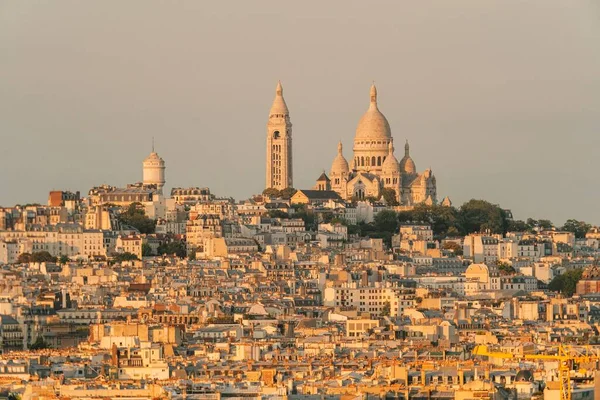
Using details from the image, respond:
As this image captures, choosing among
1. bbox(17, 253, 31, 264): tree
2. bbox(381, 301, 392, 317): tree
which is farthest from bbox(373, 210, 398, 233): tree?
bbox(381, 301, 392, 317): tree

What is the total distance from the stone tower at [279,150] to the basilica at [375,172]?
6.92ft

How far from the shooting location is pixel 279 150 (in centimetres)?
17038

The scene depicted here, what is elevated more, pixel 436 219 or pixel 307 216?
pixel 307 216

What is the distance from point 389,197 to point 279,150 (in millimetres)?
8327

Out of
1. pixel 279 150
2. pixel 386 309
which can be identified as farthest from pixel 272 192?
pixel 386 309

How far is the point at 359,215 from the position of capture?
159 m

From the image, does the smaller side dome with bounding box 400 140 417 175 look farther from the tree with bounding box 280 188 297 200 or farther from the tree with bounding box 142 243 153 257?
the tree with bounding box 142 243 153 257

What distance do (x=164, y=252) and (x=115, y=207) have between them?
11487 millimetres

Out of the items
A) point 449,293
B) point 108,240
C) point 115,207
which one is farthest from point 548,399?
point 115,207

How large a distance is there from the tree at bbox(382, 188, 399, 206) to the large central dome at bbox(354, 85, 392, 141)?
891 centimetres

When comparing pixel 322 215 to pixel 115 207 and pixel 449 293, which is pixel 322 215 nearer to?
pixel 115 207

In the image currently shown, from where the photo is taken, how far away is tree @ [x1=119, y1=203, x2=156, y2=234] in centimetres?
14962

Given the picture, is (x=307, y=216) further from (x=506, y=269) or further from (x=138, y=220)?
(x=506, y=269)

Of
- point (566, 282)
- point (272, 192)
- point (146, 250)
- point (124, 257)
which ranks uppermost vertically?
point (272, 192)
